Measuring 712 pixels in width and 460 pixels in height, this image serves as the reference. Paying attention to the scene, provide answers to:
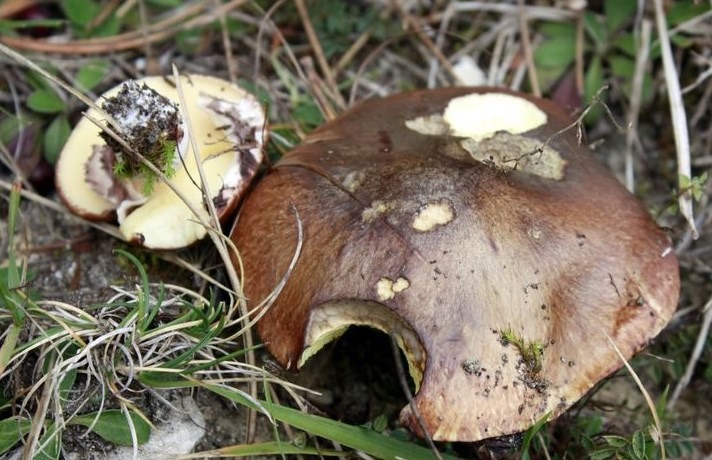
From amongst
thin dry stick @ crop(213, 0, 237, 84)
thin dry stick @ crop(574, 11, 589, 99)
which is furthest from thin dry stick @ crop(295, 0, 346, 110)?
thin dry stick @ crop(574, 11, 589, 99)

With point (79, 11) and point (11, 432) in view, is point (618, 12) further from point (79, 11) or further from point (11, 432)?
point (11, 432)

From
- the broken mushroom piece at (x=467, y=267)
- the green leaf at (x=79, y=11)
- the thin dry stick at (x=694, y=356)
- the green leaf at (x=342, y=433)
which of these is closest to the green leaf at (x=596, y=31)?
the broken mushroom piece at (x=467, y=267)

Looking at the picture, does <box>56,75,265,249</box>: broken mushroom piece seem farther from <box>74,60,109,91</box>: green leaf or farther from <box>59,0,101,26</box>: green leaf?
<box>59,0,101,26</box>: green leaf

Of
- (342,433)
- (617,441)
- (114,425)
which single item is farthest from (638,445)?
(114,425)

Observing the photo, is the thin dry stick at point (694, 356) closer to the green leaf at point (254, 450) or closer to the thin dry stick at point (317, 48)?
the green leaf at point (254, 450)

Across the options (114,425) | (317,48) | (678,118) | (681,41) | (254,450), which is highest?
(317,48)

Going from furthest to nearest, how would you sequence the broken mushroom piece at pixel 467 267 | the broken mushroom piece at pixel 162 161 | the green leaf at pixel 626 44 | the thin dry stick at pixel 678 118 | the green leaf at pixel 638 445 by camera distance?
the green leaf at pixel 626 44 → the thin dry stick at pixel 678 118 → the broken mushroom piece at pixel 162 161 → the green leaf at pixel 638 445 → the broken mushroom piece at pixel 467 267
